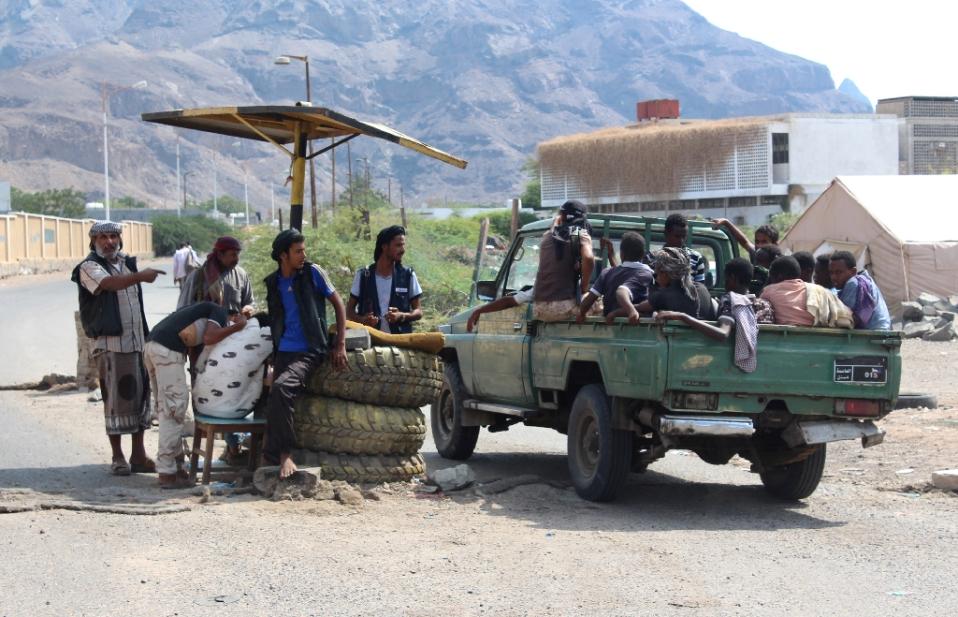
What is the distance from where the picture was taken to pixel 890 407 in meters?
8.27

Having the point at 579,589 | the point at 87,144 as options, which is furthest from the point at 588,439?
the point at 87,144

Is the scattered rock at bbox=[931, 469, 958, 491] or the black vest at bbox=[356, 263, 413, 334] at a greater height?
the black vest at bbox=[356, 263, 413, 334]

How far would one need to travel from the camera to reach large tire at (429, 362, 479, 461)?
1060 cm

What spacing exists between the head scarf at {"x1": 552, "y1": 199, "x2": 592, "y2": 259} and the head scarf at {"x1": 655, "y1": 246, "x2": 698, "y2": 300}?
82 cm

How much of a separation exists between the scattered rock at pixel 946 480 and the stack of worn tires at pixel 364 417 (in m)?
3.87

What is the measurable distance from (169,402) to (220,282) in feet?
3.01

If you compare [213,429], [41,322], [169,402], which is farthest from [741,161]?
[213,429]

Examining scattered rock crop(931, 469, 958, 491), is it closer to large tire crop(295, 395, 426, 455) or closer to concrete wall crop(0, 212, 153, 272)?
large tire crop(295, 395, 426, 455)

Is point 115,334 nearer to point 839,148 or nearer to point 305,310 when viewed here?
point 305,310

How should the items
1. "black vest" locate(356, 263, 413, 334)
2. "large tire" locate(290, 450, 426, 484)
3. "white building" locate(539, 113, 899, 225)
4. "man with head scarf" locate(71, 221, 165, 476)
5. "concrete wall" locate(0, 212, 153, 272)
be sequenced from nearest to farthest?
"large tire" locate(290, 450, 426, 484) < "man with head scarf" locate(71, 221, 165, 476) < "black vest" locate(356, 263, 413, 334) < "concrete wall" locate(0, 212, 153, 272) < "white building" locate(539, 113, 899, 225)

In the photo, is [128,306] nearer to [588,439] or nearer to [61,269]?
[588,439]

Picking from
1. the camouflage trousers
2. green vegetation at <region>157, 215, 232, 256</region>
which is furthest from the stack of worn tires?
green vegetation at <region>157, 215, 232, 256</region>

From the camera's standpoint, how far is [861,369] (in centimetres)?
816

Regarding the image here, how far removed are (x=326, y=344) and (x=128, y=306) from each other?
5.61 ft
